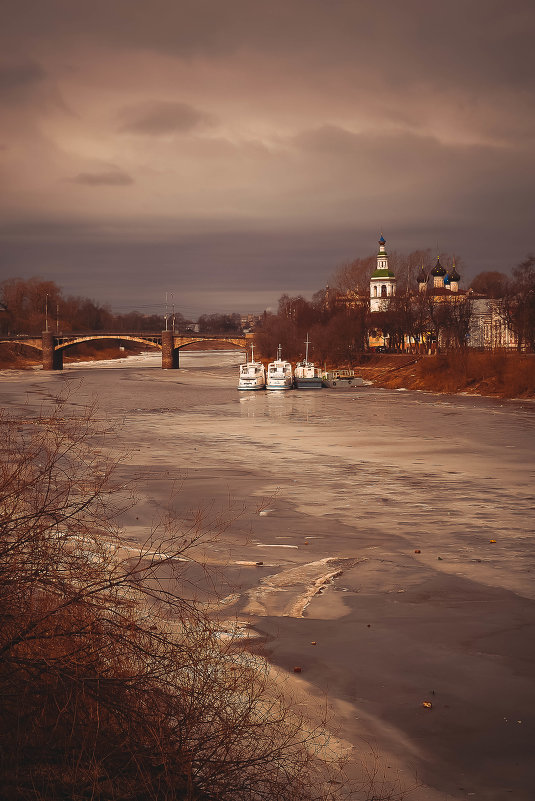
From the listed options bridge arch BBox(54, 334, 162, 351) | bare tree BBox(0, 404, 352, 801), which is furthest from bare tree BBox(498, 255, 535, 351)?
bare tree BBox(0, 404, 352, 801)

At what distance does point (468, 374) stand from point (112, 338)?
62.7 m

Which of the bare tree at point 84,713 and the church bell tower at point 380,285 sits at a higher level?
the church bell tower at point 380,285

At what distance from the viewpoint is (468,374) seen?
67.8m

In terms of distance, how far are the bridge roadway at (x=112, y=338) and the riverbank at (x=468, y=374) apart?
4098cm

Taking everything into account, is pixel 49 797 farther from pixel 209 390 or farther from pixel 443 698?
pixel 209 390

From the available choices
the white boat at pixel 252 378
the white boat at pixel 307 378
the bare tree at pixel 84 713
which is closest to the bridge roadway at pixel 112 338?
the white boat at pixel 307 378

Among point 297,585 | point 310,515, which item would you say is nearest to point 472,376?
point 310,515

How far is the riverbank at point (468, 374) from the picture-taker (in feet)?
201

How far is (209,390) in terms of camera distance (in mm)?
73688

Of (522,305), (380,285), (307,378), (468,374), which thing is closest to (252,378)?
(307,378)

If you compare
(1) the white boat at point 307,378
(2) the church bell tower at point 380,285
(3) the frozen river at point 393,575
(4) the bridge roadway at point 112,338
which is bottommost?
(3) the frozen river at point 393,575

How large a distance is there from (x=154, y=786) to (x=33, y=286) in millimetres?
152479

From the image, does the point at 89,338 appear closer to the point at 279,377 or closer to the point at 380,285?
the point at 380,285

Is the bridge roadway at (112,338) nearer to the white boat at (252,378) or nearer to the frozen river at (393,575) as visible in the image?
the white boat at (252,378)
